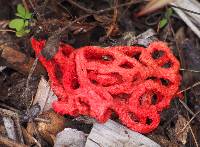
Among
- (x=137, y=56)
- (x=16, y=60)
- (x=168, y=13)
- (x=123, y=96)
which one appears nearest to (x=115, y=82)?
(x=123, y=96)

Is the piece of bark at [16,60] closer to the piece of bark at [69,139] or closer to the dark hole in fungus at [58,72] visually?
the dark hole in fungus at [58,72]

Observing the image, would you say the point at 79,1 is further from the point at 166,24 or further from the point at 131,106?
the point at 131,106

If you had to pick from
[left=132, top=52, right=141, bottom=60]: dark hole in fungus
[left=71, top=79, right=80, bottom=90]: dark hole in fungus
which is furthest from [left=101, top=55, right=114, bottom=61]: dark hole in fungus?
[left=71, top=79, right=80, bottom=90]: dark hole in fungus

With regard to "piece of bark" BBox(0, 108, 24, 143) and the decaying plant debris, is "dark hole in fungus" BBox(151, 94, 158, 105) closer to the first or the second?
the decaying plant debris

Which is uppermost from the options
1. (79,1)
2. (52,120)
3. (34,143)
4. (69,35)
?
(79,1)

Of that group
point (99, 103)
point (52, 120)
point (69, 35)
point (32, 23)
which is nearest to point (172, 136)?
point (99, 103)

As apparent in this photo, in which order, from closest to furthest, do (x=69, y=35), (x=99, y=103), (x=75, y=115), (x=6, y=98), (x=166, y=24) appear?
(x=99, y=103) → (x=75, y=115) → (x=6, y=98) → (x=69, y=35) → (x=166, y=24)
